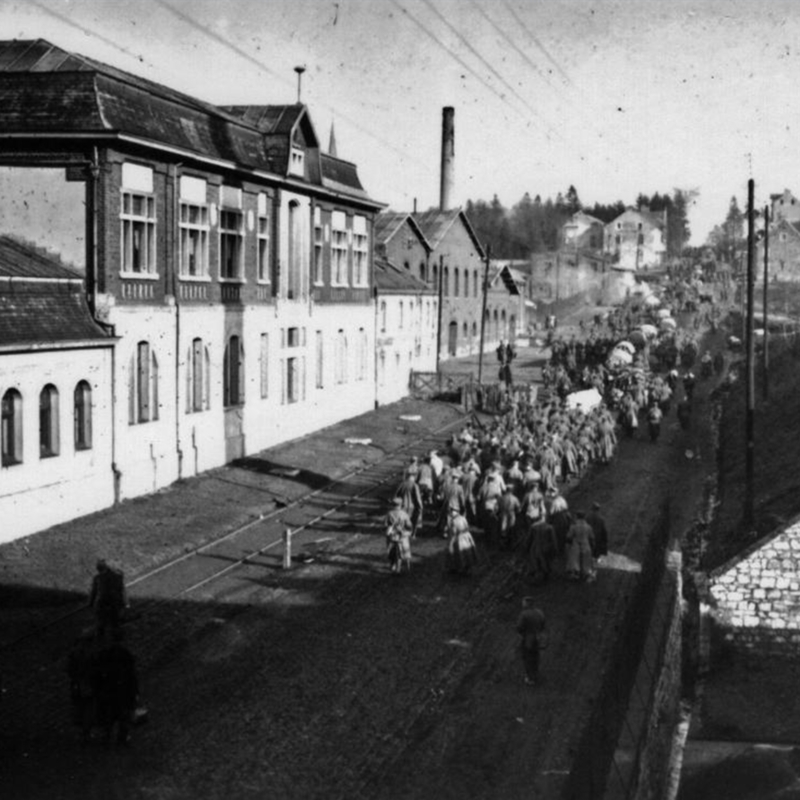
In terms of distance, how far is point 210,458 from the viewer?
2877 centimetres

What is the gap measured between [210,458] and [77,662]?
16.3 m

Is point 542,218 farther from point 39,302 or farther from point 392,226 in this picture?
point 39,302

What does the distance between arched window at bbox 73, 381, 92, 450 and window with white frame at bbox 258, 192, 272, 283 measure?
972 centimetres

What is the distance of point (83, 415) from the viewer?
2325cm

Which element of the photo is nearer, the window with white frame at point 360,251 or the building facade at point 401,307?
the window with white frame at point 360,251

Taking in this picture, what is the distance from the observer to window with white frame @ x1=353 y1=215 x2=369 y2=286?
40.1 metres

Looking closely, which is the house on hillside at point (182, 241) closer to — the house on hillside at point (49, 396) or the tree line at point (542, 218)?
the house on hillside at point (49, 396)

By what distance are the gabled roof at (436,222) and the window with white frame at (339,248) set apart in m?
22.5

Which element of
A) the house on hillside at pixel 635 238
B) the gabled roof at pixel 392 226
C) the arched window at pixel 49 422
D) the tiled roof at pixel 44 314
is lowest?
the arched window at pixel 49 422

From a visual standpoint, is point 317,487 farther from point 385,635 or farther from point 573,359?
point 573,359

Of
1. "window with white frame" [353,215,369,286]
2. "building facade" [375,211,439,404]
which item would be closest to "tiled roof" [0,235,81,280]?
"window with white frame" [353,215,369,286]

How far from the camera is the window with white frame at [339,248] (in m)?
37.9

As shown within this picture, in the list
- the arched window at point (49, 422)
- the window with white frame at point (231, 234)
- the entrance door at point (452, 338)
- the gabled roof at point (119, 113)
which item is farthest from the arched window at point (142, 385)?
the entrance door at point (452, 338)

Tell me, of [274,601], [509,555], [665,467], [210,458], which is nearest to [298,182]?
[210,458]
